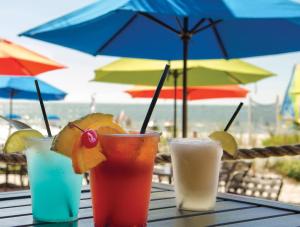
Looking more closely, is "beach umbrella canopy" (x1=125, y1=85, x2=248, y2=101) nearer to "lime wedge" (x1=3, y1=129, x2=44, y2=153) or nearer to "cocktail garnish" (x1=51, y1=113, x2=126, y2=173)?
"lime wedge" (x1=3, y1=129, x2=44, y2=153)

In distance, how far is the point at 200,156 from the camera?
1185 millimetres

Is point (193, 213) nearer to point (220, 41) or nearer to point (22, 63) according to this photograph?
point (220, 41)

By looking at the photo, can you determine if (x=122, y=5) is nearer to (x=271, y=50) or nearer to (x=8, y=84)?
(x=271, y=50)

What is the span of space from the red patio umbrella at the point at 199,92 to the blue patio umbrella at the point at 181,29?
10.8ft

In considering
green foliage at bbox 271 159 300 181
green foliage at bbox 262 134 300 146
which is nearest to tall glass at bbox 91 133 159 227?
green foliage at bbox 271 159 300 181

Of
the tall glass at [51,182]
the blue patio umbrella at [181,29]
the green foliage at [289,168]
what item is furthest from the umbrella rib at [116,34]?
the green foliage at [289,168]

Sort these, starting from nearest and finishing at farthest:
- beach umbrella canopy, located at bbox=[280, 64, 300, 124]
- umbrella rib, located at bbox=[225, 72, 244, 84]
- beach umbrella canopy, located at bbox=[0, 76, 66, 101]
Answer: umbrella rib, located at bbox=[225, 72, 244, 84]
beach umbrella canopy, located at bbox=[0, 76, 66, 101]
beach umbrella canopy, located at bbox=[280, 64, 300, 124]

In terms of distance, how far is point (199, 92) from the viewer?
7.82 m

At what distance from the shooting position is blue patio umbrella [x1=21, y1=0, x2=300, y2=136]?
87.7 inches

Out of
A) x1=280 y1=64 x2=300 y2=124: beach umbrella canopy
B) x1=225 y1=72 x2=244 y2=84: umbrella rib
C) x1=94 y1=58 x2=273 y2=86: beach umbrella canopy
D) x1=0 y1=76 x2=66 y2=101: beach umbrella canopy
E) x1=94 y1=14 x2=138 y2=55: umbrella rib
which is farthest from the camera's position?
x1=280 y1=64 x2=300 y2=124: beach umbrella canopy

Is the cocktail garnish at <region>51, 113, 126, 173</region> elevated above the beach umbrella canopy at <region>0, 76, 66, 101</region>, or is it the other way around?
the beach umbrella canopy at <region>0, 76, 66, 101</region>

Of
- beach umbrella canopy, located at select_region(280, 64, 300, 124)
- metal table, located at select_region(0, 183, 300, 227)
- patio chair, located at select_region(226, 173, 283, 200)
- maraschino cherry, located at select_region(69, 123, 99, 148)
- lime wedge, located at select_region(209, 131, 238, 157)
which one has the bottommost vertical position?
patio chair, located at select_region(226, 173, 283, 200)

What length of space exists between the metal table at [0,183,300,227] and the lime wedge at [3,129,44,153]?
0.16 m

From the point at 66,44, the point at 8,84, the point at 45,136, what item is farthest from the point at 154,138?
the point at 8,84
